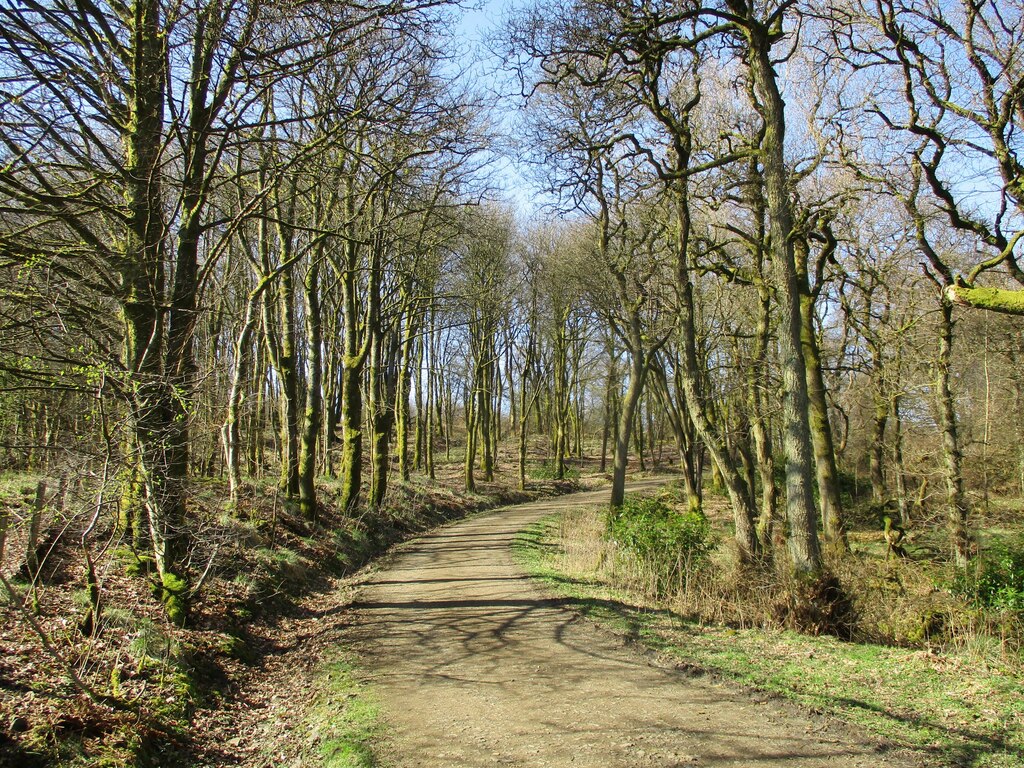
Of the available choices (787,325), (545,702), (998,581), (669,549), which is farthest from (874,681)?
(998,581)

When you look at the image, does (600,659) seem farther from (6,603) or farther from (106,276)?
(106,276)

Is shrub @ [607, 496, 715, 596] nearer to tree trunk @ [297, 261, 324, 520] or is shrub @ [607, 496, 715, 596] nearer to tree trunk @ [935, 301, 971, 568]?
tree trunk @ [935, 301, 971, 568]

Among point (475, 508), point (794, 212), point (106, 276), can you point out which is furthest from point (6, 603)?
point (475, 508)

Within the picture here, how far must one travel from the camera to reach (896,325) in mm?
18734

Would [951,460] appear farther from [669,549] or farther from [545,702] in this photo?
[545,702]

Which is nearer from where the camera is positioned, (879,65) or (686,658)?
(686,658)

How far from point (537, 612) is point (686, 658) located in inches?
→ 100

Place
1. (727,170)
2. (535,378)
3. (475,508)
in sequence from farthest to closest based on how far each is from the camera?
1. (535,378)
2. (475,508)
3. (727,170)

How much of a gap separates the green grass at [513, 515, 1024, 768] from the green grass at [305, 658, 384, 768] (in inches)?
128

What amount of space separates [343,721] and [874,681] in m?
4.96

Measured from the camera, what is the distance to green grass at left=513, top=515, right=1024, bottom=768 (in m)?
4.99

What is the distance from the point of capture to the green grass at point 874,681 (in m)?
4.99

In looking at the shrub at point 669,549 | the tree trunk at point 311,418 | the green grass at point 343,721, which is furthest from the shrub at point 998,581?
the tree trunk at point 311,418

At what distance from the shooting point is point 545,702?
586cm
